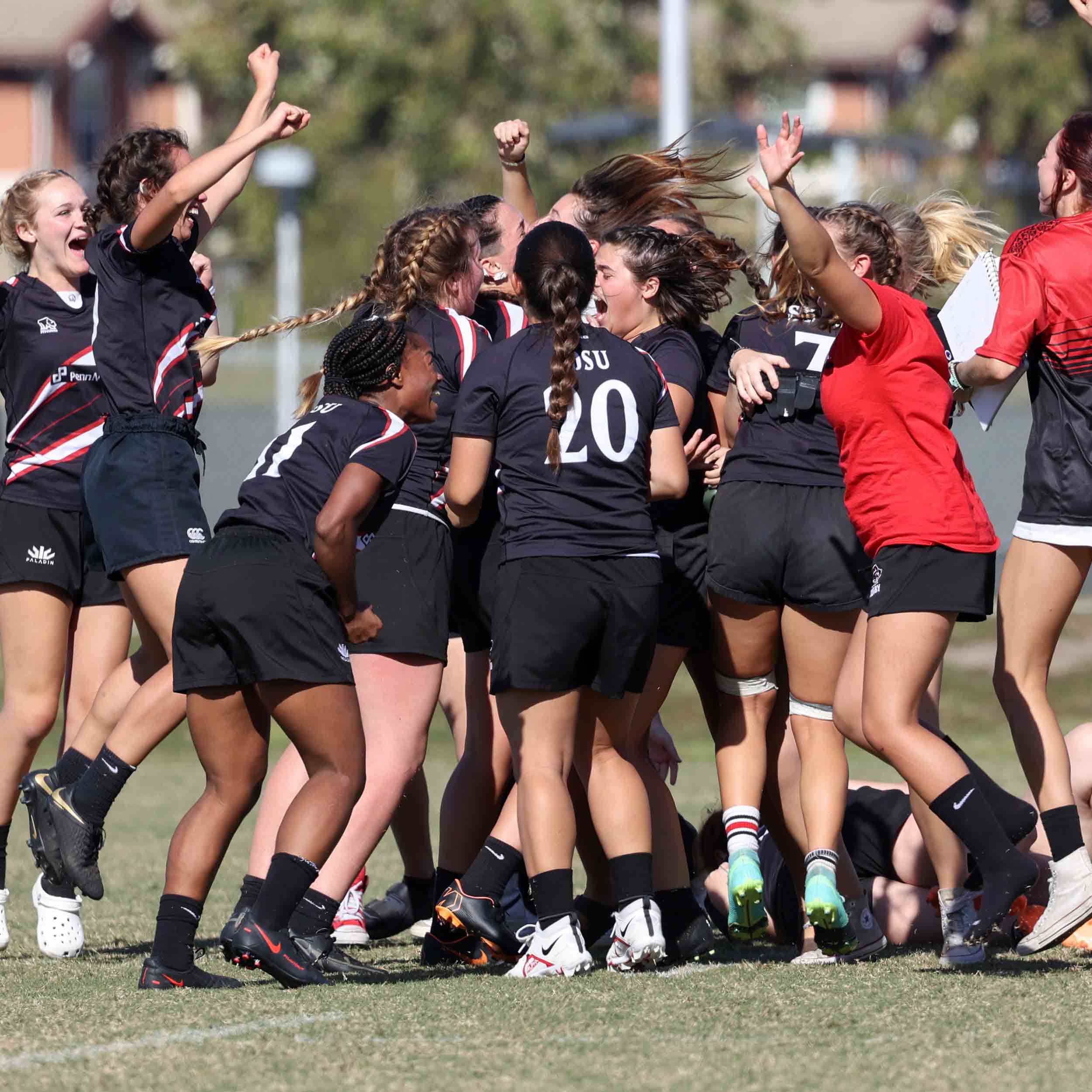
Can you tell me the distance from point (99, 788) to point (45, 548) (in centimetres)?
87

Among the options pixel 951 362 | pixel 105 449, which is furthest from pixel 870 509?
pixel 105 449

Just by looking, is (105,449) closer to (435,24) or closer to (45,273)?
(45,273)

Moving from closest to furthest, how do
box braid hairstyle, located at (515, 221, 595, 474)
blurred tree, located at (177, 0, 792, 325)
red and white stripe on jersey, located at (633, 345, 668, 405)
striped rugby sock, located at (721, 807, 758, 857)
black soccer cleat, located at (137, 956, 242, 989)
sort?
black soccer cleat, located at (137, 956, 242, 989) → box braid hairstyle, located at (515, 221, 595, 474) → red and white stripe on jersey, located at (633, 345, 668, 405) → striped rugby sock, located at (721, 807, 758, 857) → blurred tree, located at (177, 0, 792, 325)

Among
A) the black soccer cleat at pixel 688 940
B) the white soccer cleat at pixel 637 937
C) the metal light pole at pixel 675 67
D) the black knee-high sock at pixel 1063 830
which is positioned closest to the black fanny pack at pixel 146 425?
the white soccer cleat at pixel 637 937

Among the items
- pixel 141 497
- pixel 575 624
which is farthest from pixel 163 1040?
pixel 141 497

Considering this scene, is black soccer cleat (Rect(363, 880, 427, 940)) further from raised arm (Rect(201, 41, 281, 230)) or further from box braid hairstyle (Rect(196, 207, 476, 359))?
raised arm (Rect(201, 41, 281, 230))

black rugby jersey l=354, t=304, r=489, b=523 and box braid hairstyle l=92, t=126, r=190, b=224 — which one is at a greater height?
box braid hairstyle l=92, t=126, r=190, b=224

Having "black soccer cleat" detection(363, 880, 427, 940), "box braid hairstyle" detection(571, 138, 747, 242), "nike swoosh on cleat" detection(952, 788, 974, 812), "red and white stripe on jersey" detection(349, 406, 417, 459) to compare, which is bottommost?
"black soccer cleat" detection(363, 880, 427, 940)

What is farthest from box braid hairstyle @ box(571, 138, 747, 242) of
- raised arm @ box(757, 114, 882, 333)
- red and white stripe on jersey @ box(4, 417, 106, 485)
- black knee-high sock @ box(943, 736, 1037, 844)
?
black knee-high sock @ box(943, 736, 1037, 844)

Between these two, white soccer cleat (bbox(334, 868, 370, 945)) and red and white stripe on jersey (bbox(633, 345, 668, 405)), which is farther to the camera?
white soccer cleat (bbox(334, 868, 370, 945))

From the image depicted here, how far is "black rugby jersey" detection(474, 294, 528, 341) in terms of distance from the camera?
5.79 metres

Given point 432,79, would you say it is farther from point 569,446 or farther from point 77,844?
point 569,446

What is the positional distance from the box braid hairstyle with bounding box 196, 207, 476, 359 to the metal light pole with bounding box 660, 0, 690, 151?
846 centimetres

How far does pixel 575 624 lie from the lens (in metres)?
4.83
